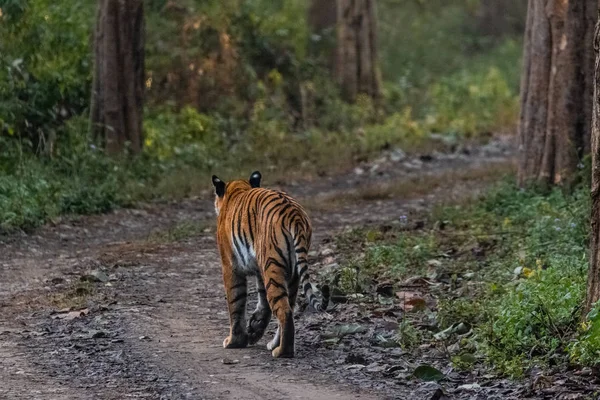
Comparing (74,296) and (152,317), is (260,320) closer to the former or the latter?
(152,317)

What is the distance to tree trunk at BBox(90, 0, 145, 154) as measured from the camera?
1670 cm

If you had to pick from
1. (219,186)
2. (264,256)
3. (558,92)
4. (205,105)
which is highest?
(558,92)

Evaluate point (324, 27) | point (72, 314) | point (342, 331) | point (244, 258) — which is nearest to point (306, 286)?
point (244, 258)

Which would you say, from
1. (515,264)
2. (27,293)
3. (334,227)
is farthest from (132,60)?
(515,264)

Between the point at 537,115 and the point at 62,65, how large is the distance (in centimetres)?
703

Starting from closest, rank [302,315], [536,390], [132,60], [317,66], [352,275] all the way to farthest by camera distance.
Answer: [536,390], [302,315], [352,275], [132,60], [317,66]

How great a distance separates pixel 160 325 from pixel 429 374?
2554 mm

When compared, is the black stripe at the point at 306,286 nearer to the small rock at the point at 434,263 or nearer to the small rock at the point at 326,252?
the small rock at the point at 434,263

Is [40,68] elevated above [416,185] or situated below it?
above

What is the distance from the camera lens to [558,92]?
1361cm

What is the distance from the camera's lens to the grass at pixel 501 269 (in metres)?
7.56

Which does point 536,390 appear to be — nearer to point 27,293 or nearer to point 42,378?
point 42,378

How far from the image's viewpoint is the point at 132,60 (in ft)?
56.0

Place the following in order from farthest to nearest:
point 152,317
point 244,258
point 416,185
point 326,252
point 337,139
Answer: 1. point 337,139
2. point 416,185
3. point 326,252
4. point 152,317
5. point 244,258
